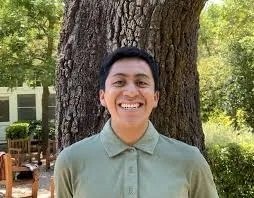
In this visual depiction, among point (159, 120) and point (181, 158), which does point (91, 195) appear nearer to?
point (181, 158)

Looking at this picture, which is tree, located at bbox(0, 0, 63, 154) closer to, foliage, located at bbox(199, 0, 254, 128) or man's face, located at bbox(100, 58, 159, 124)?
foliage, located at bbox(199, 0, 254, 128)

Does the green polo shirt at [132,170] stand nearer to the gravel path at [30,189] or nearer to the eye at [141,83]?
the eye at [141,83]

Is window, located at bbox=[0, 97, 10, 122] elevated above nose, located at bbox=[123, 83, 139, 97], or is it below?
below

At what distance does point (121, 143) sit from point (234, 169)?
6732 mm

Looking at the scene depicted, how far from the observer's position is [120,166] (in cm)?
205

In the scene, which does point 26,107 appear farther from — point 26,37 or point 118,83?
point 118,83

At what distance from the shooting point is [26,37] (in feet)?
48.2

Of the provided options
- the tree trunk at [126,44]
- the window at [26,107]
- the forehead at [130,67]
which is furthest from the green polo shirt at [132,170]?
the window at [26,107]

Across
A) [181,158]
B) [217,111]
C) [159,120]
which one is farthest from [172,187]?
[217,111]

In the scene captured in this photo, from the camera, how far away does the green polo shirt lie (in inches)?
79.0

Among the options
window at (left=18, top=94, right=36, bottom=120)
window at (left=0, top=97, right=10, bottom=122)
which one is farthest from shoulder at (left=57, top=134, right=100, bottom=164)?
window at (left=0, top=97, right=10, bottom=122)

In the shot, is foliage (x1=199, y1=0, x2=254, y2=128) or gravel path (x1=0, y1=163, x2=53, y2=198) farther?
foliage (x1=199, y1=0, x2=254, y2=128)

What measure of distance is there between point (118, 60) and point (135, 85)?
5.6 inches

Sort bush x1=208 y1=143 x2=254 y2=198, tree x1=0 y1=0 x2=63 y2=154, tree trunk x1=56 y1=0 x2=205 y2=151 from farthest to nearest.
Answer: tree x1=0 y1=0 x2=63 y2=154
bush x1=208 y1=143 x2=254 y2=198
tree trunk x1=56 y1=0 x2=205 y2=151
